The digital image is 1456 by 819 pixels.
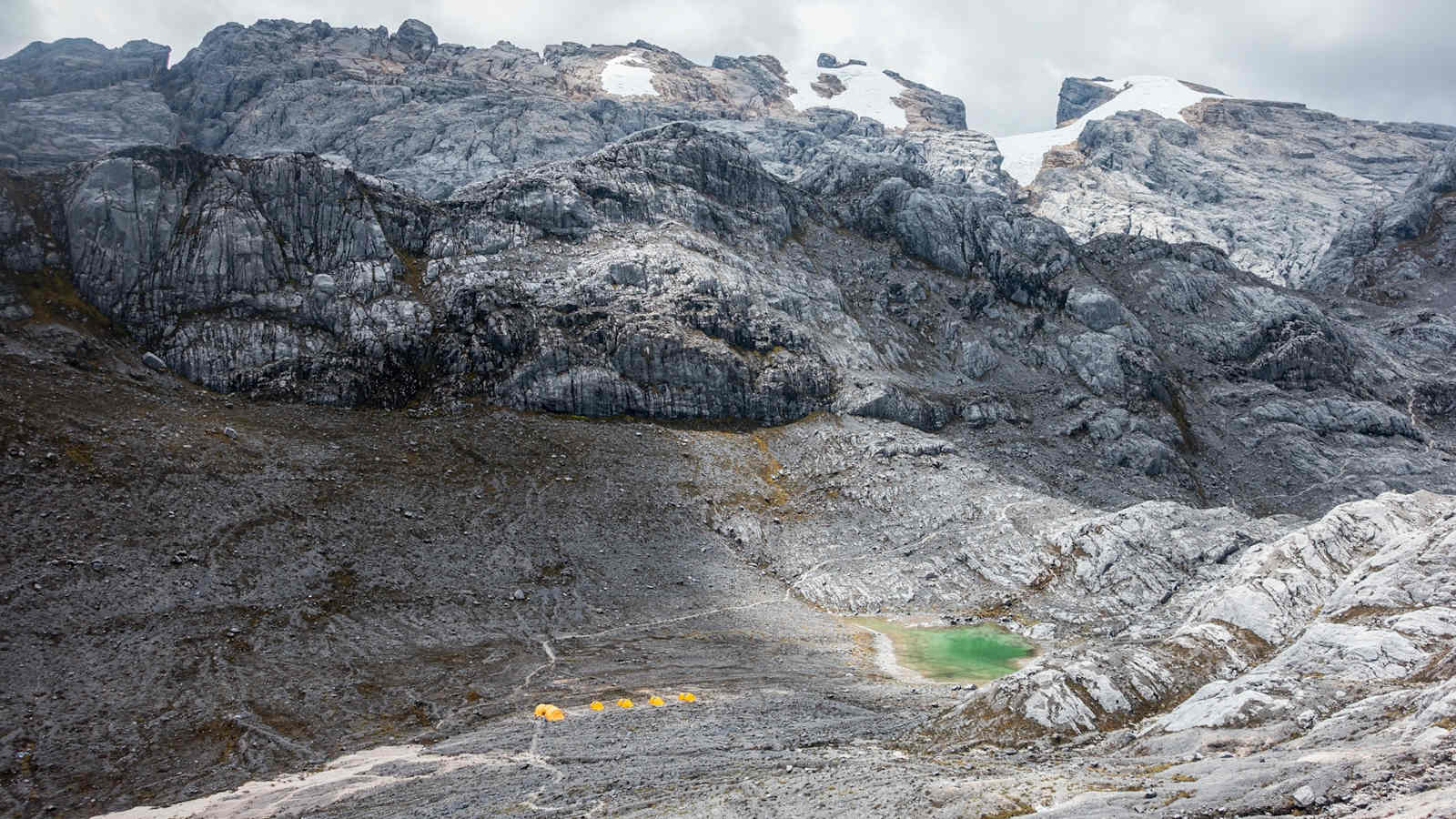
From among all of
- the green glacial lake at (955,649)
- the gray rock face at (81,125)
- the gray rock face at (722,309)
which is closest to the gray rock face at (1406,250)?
the gray rock face at (722,309)

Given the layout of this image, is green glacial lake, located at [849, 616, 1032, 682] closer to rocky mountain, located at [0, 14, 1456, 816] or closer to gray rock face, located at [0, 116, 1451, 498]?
rocky mountain, located at [0, 14, 1456, 816]

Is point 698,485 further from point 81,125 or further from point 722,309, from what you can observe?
point 81,125

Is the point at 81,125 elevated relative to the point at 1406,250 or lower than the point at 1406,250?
lower

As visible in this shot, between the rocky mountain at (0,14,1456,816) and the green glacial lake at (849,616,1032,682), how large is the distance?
2568mm

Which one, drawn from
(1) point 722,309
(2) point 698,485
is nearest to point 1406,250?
(1) point 722,309

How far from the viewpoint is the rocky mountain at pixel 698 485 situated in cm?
3291

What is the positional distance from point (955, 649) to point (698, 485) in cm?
3459

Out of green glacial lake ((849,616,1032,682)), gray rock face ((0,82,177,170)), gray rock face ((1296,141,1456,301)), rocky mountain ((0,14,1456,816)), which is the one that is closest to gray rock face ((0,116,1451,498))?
rocky mountain ((0,14,1456,816))

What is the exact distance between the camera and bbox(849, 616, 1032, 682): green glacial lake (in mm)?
55969

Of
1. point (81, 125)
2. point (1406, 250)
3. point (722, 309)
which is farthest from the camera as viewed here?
point (81, 125)

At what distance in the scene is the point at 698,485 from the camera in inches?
3447

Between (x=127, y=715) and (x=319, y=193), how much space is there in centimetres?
8083

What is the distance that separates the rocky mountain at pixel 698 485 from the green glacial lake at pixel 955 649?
2568mm

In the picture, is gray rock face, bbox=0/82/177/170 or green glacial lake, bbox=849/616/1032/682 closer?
green glacial lake, bbox=849/616/1032/682
